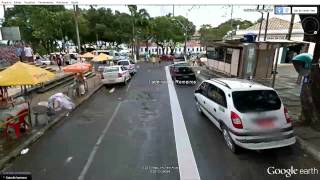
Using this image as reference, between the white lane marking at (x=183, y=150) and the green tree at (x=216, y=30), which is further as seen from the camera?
the green tree at (x=216, y=30)

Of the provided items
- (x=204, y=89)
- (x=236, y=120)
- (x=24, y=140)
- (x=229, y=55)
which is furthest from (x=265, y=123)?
(x=229, y=55)

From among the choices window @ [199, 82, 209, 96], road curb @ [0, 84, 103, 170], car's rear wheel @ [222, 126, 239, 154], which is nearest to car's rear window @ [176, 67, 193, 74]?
window @ [199, 82, 209, 96]

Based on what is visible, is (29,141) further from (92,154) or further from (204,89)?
(204,89)

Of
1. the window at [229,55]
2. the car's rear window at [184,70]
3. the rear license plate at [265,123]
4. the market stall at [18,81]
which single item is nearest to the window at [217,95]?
the rear license plate at [265,123]

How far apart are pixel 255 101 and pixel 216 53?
2019 centimetres

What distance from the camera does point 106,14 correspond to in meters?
61.3

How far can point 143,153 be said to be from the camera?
26.5 feet

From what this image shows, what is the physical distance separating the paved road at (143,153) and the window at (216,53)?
14618 millimetres

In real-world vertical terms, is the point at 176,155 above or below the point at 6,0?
below

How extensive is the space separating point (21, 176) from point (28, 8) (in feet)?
164

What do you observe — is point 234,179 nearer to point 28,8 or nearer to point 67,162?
point 67,162

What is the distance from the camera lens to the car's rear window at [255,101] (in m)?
7.78

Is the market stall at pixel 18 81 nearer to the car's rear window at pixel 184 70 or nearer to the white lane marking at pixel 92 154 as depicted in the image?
the white lane marking at pixel 92 154

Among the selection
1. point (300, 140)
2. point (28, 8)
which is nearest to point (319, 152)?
point (300, 140)
